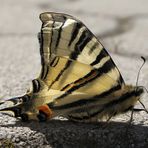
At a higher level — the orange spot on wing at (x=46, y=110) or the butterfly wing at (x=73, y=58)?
the butterfly wing at (x=73, y=58)

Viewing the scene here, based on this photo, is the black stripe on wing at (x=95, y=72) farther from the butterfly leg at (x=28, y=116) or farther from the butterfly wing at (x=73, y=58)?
the butterfly leg at (x=28, y=116)

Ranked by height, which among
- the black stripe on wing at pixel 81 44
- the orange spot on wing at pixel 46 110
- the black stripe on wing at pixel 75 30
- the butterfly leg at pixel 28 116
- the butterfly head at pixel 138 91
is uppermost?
the black stripe on wing at pixel 75 30

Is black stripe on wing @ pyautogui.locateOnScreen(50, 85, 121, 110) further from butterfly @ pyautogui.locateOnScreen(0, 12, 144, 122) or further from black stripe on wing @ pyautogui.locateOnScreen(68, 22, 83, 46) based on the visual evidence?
black stripe on wing @ pyautogui.locateOnScreen(68, 22, 83, 46)

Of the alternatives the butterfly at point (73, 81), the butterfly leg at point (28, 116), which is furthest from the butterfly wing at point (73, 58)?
the butterfly leg at point (28, 116)

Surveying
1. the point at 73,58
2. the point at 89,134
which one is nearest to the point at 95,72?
the point at 73,58

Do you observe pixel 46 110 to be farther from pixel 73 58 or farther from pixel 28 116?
pixel 73 58

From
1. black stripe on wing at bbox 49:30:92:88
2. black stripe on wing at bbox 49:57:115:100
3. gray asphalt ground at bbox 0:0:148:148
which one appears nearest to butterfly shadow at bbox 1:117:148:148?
gray asphalt ground at bbox 0:0:148:148

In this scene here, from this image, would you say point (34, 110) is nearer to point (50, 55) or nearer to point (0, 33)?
point (50, 55)
